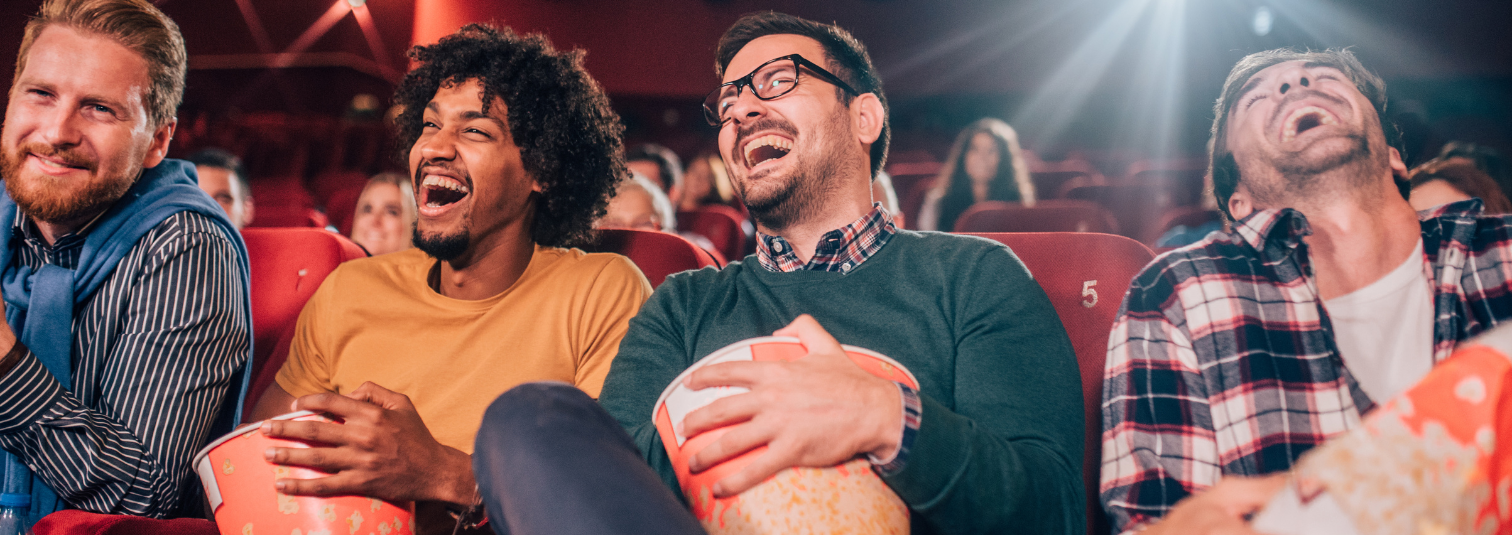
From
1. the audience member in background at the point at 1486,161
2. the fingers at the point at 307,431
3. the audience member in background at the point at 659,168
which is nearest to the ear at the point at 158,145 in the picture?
the fingers at the point at 307,431

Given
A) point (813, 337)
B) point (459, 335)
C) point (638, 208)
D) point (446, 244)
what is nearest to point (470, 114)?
point (446, 244)

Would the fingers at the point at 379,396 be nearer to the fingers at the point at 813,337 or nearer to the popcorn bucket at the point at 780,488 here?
the popcorn bucket at the point at 780,488

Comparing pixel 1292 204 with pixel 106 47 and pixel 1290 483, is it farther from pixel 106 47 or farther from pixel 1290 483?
pixel 106 47

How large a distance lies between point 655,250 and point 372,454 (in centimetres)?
81

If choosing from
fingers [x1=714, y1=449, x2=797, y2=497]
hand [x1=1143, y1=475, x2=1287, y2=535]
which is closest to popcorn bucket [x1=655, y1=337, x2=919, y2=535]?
fingers [x1=714, y1=449, x2=797, y2=497]

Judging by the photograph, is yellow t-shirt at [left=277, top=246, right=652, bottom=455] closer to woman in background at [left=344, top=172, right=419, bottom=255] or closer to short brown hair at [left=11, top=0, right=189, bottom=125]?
short brown hair at [left=11, top=0, right=189, bottom=125]

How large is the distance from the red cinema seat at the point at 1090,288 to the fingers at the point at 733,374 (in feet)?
2.13

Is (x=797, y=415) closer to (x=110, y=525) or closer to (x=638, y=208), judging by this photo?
(x=110, y=525)

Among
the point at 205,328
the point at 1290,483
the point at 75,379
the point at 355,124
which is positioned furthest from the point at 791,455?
the point at 355,124

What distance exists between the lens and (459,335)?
1.41 meters

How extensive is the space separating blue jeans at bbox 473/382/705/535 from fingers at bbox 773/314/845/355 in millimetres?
203

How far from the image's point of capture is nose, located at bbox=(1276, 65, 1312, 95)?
1.00m

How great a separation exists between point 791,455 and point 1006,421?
0.35m

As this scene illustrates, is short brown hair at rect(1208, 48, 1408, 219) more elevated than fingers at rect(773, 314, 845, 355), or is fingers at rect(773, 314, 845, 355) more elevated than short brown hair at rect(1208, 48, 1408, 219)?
short brown hair at rect(1208, 48, 1408, 219)
